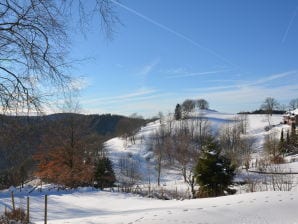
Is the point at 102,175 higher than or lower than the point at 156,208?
lower

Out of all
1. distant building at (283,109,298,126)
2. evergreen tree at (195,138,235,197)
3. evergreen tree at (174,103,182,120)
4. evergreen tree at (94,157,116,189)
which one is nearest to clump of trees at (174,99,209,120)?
evergreen tree at (174,103,182,120)

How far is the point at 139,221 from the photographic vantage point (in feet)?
35.7

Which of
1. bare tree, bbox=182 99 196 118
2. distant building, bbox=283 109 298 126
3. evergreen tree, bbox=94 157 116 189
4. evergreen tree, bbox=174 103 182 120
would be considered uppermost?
bare tree, bbox=182 99 196 118

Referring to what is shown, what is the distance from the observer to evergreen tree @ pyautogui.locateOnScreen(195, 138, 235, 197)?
23441mm

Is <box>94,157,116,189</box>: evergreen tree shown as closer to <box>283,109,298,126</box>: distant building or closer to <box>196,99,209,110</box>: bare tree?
<box>283,109,298,126</box>: distant building

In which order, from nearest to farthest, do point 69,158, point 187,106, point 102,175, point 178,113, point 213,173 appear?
point 213,173 → point 69,158 → point 102,175 → point 178,113 → point 187,106

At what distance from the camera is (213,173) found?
23.5m

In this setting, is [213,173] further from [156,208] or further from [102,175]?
[102,175]

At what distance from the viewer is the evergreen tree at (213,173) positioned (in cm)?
2344

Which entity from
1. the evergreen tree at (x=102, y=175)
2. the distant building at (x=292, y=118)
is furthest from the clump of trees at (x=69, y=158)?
the distant building at (x=292, y=118)

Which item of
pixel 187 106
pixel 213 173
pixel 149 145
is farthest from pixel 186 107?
pixel 213 173

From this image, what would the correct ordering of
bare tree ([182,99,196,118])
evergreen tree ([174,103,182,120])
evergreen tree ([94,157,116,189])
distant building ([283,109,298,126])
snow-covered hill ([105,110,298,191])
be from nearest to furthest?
evergreen tree ([94,157,116,189])
snow-covered hill ([105,110,298,191])
distant building ([283,109,298,126])
evergreen tree ([174,103,182,120])
bare tree ([182,99,196,118])

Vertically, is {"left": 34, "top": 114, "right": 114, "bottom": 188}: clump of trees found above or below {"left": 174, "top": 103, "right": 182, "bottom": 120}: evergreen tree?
below

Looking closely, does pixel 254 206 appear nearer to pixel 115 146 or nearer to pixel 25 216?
pixel 25 216
